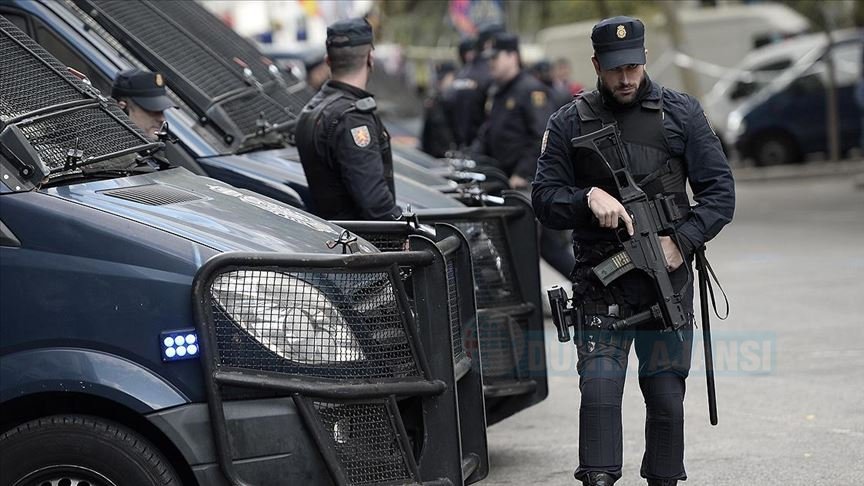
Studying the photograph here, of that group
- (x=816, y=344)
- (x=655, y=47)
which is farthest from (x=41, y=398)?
(x=655, y=47)

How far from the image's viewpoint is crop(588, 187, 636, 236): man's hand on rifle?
Result: 505 centimetres

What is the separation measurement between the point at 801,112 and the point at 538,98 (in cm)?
1462

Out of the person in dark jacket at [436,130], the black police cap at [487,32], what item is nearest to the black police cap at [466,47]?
the person in dark jacket at [436,130]

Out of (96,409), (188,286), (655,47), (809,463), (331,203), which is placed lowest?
(809,463)

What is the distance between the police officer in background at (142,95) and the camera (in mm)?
6453

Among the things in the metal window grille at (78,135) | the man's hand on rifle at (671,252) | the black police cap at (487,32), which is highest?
the black police cap at (487,32)

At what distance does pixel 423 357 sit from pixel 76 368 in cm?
111

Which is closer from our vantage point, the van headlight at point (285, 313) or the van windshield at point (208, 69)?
the van headlight at point (285, 313)

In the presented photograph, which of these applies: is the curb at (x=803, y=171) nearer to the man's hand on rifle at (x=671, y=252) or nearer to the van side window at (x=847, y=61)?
the van side window at (x=847, y=61)

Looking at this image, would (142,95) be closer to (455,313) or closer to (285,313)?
(455,313)

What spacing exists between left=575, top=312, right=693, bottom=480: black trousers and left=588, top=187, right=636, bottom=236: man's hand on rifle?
0.39 metres

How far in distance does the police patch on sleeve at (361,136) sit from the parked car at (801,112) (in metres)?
17.6

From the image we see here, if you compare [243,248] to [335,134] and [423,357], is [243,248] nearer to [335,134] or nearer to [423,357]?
[423,357]

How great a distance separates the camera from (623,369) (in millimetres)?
5285
